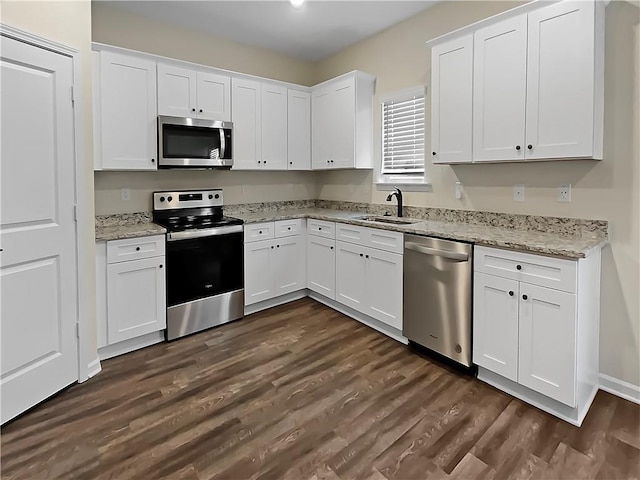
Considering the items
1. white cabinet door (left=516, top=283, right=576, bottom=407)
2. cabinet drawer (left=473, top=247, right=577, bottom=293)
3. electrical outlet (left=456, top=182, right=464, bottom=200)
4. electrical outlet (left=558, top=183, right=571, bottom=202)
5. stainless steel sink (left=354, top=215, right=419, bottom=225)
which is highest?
electrical outlet (left=456, top=182, right=464, bottom=200)

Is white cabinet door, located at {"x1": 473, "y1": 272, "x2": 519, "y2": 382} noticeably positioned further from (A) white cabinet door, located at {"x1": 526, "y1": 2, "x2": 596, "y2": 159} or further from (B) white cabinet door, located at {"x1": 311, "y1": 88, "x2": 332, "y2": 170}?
(B) white cabinet door, located at {"x1": 311, "y1": 88, "x2": 332, "y2": 170}

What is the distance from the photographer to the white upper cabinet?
216 cm

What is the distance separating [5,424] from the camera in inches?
81.3

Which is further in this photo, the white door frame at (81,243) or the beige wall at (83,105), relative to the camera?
the white door frame at (81,243)

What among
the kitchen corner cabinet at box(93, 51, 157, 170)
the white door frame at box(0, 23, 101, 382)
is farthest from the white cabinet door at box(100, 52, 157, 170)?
the white door frame at box(0, 23, 101, 382)

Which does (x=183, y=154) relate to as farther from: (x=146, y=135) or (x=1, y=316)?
A: (x=1, y=316)

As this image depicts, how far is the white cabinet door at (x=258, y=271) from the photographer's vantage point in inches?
143

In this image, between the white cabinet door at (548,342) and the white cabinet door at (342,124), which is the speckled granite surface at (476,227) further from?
the white cabinet door at (342,124)

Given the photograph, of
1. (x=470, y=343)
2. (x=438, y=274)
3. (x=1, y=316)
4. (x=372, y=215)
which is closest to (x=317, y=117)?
(x=372, y=215)

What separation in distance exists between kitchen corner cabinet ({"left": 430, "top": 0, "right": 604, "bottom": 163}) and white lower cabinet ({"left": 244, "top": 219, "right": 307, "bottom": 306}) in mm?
1771

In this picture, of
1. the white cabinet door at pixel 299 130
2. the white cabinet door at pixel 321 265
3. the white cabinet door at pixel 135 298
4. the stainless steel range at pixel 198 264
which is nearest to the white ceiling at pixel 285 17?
the white cabinet door at pixel 299 130

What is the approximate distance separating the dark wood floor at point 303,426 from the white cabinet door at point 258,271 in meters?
0.89

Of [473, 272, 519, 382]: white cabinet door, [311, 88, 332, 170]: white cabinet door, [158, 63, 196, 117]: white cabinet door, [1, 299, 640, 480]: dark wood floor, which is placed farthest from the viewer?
[311, 88, 332, 170]: white cabinet door

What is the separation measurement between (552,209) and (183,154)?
2979 millimetres
